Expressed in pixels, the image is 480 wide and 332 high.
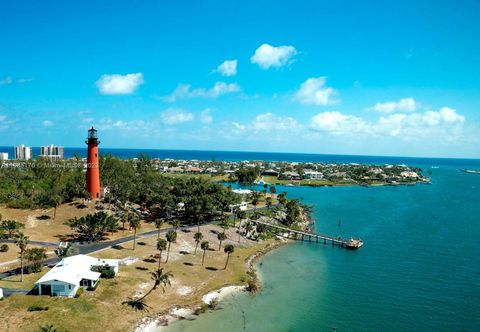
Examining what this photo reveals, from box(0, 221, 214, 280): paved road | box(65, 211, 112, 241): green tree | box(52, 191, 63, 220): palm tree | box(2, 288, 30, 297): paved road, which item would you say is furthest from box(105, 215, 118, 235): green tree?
box(2, 288, 30, 297): paved road

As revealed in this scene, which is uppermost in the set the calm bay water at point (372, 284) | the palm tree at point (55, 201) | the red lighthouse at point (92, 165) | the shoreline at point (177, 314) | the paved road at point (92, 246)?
the red lighthouse at point (92, 165)

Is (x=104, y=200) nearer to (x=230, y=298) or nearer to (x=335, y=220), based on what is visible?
(x=230, y=298)

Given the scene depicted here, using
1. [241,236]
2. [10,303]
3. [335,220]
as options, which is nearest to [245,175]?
[335,220]

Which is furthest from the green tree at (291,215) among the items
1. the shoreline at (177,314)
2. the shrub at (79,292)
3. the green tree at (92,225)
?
the shrub at (79,292)

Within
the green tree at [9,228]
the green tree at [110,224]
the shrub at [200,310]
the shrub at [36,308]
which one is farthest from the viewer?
the green tree at [110,224]

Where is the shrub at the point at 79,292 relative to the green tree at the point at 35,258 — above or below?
below

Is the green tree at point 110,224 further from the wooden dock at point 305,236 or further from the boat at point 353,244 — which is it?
the boat at point 353,244
